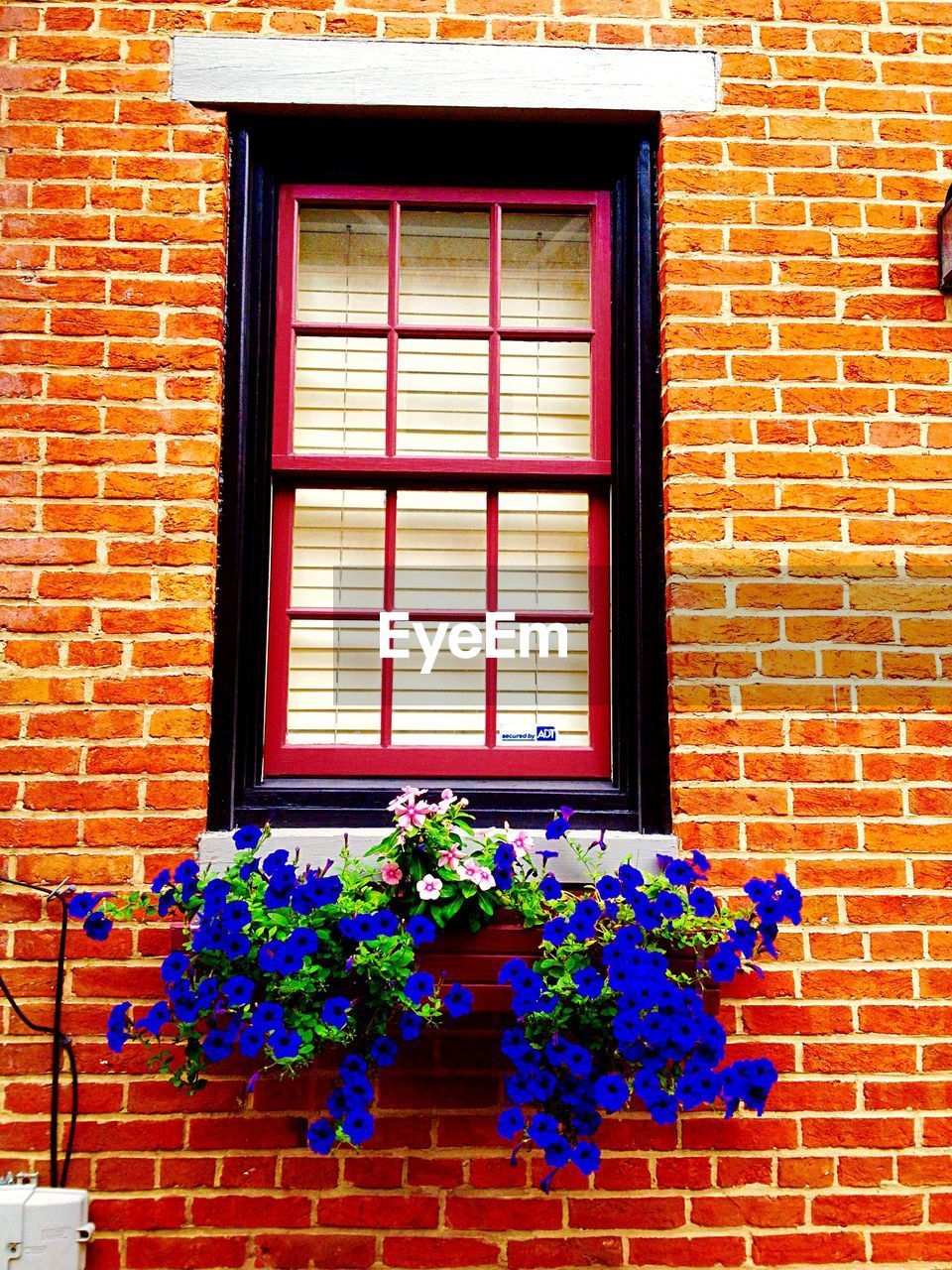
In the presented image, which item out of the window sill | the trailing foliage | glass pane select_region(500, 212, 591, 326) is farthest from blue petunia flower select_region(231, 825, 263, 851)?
glass pane select_region(500, 212, 591, 326)

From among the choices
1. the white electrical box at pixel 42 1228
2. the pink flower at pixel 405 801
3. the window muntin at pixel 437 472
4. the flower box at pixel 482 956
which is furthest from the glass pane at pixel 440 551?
the white electrical box at pixel 42 1228

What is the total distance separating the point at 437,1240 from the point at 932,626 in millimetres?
2051

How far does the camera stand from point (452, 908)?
7.50 ft

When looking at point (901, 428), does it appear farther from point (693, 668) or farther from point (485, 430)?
point (485, 430)

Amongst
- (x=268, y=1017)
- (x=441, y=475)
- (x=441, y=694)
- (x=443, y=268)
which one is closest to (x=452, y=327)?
(x=443, y=268)

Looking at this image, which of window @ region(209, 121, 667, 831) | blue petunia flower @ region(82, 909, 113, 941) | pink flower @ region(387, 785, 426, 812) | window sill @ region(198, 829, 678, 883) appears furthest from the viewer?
window @ region(209, 121, 667, 831)

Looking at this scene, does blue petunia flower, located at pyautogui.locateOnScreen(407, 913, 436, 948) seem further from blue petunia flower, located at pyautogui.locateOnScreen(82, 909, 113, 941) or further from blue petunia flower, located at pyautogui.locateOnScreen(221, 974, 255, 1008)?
blue petunia flower, located at pyautogui.locateOnScreen(82, 909, 113, 941)

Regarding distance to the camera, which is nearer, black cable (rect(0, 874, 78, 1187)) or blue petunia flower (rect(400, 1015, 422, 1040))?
blue petunia flower (rect(400, 1015, 422, 1040))

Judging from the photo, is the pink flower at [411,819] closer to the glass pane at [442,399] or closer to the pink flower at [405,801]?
the pink flower at [405,801]

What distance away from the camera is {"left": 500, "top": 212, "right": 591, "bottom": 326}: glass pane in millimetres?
2943

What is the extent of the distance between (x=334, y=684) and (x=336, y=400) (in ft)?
2.79

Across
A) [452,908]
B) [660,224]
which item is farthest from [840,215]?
[452,908]

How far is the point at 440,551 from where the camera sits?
2846mm

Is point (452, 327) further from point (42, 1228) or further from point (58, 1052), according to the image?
point (42, 1228)
